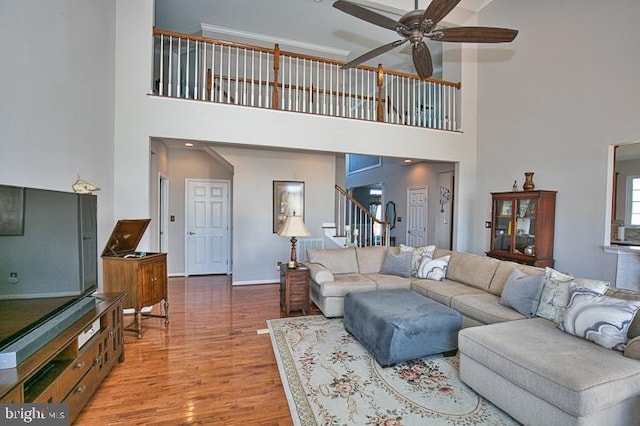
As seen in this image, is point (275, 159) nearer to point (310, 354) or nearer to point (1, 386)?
point (310, 354)

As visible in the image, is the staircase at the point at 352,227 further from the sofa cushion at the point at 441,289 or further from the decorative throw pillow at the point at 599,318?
the decorative throw pillow at the point at 599,318

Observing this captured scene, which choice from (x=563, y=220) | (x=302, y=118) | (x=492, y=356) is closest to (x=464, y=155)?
(x=563, y=220)

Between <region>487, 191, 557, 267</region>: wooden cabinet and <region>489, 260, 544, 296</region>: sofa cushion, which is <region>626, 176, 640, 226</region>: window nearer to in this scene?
<region>487, 191, 557, 267</region>: wooden cabinet

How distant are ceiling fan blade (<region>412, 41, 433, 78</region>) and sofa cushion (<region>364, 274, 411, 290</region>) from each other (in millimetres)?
2495

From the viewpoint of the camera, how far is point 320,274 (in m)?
3.90

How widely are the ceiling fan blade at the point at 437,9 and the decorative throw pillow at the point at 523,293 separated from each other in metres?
2.43

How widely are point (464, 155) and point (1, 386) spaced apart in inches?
235

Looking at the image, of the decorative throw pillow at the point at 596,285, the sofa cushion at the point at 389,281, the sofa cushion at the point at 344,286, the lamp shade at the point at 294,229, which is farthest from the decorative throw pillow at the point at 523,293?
the lamp shade at the point at 294,229

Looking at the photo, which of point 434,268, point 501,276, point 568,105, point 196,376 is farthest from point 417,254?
point 196,376

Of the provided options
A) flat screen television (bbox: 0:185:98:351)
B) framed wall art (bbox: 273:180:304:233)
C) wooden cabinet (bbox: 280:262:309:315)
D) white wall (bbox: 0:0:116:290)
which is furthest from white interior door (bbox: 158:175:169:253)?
flat screen television (bbox: 0:185:98:351)

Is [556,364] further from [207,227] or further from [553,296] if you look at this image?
[207,227]

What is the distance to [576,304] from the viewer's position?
7.41 feet

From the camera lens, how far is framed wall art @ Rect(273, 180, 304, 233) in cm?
582

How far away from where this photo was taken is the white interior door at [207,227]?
627 cm
